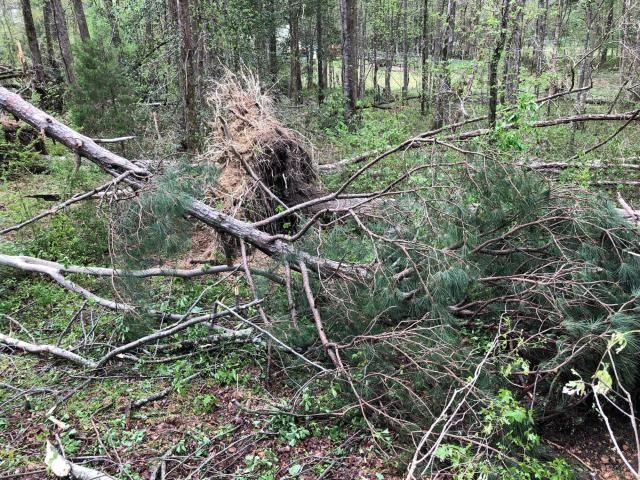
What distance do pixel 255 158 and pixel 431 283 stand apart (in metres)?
3.31

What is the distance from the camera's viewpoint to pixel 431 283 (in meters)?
3.15

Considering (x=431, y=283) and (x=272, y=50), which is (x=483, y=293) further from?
(x=272, y=50)

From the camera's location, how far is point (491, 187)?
355 centimetres

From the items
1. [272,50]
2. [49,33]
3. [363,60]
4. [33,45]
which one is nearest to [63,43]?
[33,45]

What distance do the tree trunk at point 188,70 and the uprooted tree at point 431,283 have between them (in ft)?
9.43

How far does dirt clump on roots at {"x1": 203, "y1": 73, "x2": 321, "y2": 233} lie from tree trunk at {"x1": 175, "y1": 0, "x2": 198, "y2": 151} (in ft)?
3.07

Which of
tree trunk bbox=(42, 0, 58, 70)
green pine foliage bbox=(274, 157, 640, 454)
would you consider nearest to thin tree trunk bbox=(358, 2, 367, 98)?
tree trunk bbox=(42, 0, 58, 70)

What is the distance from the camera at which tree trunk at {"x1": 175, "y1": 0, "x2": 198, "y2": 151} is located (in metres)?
6.80

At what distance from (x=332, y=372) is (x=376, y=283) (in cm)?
73

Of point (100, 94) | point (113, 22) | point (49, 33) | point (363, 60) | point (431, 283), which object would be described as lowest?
point (431, 283)

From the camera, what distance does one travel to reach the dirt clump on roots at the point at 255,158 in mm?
5586

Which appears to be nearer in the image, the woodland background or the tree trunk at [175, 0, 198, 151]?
the woodland background

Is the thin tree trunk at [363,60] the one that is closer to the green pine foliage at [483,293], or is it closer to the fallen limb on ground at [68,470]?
the green pine foliage at [483,293]

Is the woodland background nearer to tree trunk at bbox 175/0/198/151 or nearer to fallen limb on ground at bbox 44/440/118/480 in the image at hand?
fallen limb on ground at bbox 44/440/118/480
